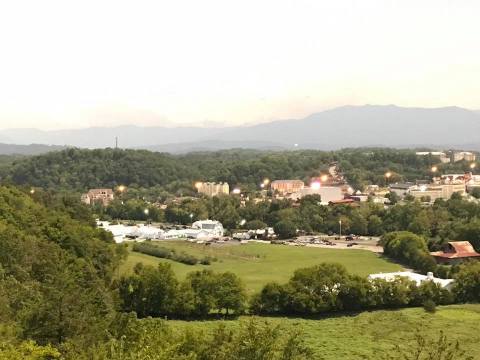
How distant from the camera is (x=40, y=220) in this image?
38938 millimetres

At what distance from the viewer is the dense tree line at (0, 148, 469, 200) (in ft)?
386

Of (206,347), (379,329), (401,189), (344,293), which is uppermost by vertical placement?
(206,347)

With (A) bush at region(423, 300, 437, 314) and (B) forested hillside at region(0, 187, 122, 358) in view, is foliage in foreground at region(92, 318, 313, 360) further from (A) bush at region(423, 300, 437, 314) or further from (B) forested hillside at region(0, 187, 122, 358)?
(A) bush at region(423, 300, 437, 314)

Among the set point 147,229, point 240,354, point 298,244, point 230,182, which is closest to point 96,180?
point 230,182

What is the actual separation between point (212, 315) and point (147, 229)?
37420 mm

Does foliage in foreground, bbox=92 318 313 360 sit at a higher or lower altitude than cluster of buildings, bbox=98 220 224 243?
higher

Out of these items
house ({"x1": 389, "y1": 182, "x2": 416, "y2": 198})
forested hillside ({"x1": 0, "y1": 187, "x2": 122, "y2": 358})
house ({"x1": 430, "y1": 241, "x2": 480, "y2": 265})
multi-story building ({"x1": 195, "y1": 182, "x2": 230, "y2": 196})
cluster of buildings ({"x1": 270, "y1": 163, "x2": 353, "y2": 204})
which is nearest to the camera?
forested hillside ({"x1": 0, "y1": 187, "x2": 122, "y2": 358})

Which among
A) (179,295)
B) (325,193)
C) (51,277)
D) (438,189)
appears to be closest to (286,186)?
(325,193)

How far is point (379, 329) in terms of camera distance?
3138 cm

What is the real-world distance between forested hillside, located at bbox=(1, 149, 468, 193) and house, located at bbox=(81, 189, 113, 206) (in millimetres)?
7160

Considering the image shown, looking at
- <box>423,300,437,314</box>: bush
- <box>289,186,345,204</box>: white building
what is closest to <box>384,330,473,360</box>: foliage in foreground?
<box>423,300,437,314</box>: bush

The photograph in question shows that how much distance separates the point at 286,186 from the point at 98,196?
36.0 meters

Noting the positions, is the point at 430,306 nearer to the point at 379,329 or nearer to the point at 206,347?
the point at 379,329

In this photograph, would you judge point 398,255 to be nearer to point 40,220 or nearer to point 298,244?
point 298,244
